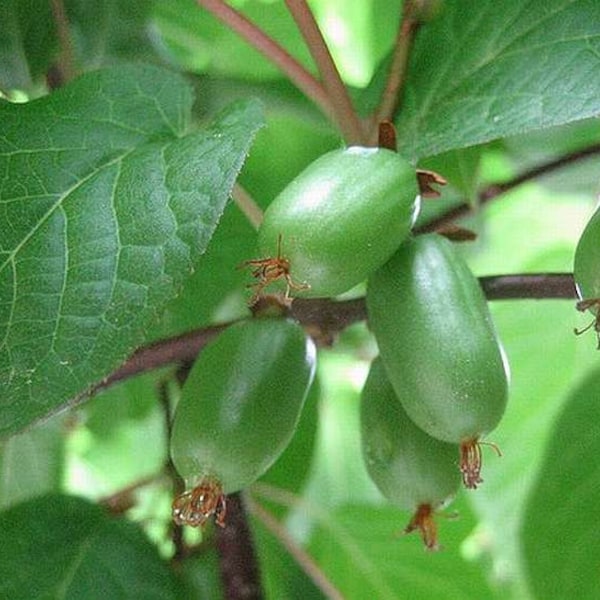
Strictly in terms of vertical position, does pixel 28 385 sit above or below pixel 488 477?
above

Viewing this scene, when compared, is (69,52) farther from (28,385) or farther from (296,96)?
(28,385)

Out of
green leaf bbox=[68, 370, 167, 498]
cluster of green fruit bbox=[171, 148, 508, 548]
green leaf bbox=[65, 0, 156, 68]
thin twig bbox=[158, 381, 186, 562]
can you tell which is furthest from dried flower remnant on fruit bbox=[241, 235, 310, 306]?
green leaf bbox=[68, 370, 167, 498]

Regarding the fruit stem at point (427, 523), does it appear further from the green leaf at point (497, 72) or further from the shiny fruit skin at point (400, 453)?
the green leaf at point (497, 72)

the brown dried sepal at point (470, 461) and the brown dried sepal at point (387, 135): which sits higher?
the brown dried sepal at point (387, 135)

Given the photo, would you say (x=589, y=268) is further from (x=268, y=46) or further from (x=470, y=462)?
(x=268, y=46)

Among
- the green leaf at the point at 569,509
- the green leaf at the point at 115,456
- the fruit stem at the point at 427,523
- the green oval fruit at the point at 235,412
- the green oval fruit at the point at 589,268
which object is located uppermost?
the green oval fruit at the point at 589,268

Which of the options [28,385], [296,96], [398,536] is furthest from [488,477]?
[28,385]

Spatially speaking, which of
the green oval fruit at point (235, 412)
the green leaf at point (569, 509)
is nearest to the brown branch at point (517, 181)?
the green leaf at point (569, 509)
